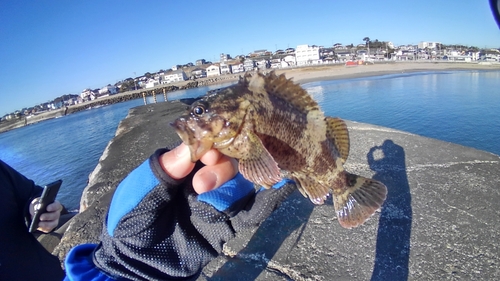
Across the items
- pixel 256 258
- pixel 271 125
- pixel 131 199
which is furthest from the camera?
pixel 256 258

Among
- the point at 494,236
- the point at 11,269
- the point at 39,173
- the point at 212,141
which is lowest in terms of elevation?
the point at 39,173

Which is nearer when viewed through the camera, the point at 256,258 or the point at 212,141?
the point at 212,141

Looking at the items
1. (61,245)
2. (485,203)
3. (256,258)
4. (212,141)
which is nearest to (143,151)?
(61,245)

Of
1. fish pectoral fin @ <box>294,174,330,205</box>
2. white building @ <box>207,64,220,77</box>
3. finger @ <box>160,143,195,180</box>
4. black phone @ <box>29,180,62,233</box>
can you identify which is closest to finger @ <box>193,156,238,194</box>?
finger @ <box>160,143,195,180</box>

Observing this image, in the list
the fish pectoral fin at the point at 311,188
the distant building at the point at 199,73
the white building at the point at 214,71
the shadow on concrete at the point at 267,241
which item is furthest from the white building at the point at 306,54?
the fish pectoral fin at the point at 311,188

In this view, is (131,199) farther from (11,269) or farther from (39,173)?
(39,173)

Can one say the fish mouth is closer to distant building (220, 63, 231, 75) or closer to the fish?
the fish

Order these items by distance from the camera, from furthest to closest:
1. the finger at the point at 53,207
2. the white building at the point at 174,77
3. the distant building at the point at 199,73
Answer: the distant building at the point at 199,73, the white building at the point at 174,77, the finger at the point at 53,207

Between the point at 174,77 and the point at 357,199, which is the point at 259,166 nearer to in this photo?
the point at 357,199

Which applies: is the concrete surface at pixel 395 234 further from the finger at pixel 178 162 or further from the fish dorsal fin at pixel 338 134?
the finger at pixel 178 162
